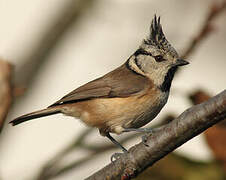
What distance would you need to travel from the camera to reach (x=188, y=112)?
2004mm

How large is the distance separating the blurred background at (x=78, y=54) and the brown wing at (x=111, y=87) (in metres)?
0.55

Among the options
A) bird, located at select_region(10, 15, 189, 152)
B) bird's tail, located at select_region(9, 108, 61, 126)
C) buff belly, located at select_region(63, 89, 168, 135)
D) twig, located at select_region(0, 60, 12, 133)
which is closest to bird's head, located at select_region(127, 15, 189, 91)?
bird, located at select_region(10, 15, 189, 152)

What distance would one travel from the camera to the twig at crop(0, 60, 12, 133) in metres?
2.51

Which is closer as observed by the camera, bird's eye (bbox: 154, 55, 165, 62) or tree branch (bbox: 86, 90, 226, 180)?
tree branch (bbox: 86, 90, 226, 180)

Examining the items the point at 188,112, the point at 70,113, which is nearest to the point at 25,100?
the point at 70,113

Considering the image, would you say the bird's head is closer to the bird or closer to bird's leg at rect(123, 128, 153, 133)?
the bird

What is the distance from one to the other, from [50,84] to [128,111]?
2.17 meters

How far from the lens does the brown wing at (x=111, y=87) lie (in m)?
3.23

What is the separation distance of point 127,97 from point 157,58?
38 cm

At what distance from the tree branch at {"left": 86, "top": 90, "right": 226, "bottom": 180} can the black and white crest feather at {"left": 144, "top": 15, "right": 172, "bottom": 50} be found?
45.0 inches

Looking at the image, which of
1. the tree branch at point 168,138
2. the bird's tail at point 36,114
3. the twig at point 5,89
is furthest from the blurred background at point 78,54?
the tree branch at point 168,138

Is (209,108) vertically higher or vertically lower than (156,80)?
higher

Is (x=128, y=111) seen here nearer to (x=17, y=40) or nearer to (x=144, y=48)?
(x=144, y=48)

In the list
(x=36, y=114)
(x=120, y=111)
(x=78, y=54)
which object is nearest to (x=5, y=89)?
(x=36, y=114)
